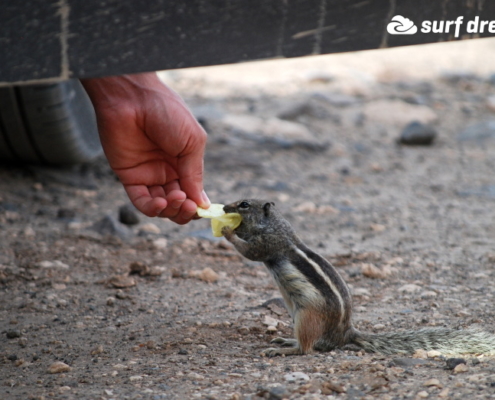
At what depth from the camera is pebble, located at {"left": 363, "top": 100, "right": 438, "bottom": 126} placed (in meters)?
7.91

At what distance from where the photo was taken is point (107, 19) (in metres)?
2.18

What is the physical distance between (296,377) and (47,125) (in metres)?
2.93

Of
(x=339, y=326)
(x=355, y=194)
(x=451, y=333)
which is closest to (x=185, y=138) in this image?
(x=339, y=326)

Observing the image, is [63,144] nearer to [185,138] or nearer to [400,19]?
[185,138]

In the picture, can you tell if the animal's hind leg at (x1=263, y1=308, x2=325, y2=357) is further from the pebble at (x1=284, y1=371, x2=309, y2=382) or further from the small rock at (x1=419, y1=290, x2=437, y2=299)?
the small rock at (x1=419, y1=290, x2=437, y2=299)

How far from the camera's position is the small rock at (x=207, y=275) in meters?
4.14

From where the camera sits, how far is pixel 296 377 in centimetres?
271

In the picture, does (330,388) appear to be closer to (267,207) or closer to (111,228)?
(267,207)

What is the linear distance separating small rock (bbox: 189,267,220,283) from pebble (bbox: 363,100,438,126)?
4.23 metres

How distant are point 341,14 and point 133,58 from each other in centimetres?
70

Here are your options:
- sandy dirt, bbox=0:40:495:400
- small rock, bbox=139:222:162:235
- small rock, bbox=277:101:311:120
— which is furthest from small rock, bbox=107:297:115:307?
small rock, bbox=277:101:311:120

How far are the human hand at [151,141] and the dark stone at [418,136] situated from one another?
13.7 ft

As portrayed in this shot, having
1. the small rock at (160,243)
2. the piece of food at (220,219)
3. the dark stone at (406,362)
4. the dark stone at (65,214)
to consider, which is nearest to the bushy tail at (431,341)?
the dark stone at (406,362)

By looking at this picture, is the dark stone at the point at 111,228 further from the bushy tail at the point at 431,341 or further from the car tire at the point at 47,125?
the bushy tail at the point at 431,341
